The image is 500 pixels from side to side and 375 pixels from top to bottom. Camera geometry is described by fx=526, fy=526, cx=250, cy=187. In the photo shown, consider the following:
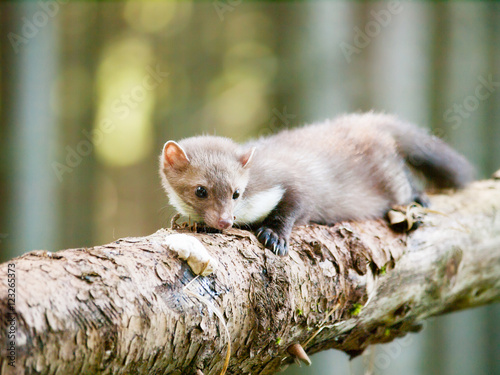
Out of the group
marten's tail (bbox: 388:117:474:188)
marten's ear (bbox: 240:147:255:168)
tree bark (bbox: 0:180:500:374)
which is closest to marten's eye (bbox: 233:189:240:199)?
marten's ear (bbox: 240:147:255:168)

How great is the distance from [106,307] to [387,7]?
7054 mm

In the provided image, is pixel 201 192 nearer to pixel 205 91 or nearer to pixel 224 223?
pixel 224 223

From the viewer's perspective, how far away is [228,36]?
10711mm

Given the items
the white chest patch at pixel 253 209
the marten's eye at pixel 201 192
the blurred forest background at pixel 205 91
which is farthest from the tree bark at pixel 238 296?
the blurred forest background at pixel 205 91

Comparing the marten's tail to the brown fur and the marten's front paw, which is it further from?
the marten's front paw

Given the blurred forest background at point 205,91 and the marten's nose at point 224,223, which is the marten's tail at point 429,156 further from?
the blurred forest background at point 205,91

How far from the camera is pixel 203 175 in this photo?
3635 mm

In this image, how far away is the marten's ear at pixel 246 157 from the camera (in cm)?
367

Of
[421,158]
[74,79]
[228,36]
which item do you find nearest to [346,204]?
[421,158]

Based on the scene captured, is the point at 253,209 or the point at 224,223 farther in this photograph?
the point at 253,209

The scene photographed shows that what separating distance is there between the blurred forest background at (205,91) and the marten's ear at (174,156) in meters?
3.99

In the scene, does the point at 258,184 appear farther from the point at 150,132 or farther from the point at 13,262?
the point at 150,132

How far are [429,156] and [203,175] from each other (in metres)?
2.36

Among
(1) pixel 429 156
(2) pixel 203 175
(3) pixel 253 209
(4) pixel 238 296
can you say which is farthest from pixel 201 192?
(1) pixel 429 156
